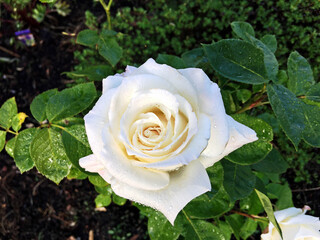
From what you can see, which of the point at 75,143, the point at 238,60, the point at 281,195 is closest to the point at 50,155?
the point at 75,143

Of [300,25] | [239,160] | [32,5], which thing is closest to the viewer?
[239,160]

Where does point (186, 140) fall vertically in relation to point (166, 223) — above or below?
above

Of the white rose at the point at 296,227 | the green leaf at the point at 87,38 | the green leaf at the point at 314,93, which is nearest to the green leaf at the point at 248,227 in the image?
the white rose at the point at 296,227

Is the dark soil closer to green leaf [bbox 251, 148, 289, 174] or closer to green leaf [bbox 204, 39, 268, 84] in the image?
green leaf [bbox 251, 148, 289, 174]

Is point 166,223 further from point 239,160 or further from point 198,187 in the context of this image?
point 198,187

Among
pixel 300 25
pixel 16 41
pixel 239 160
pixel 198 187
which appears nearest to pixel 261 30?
pixel 300 25

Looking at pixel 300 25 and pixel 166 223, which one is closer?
pixel 166 223

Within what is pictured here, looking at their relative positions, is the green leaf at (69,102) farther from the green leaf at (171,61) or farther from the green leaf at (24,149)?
the green leaf at (171,61)
